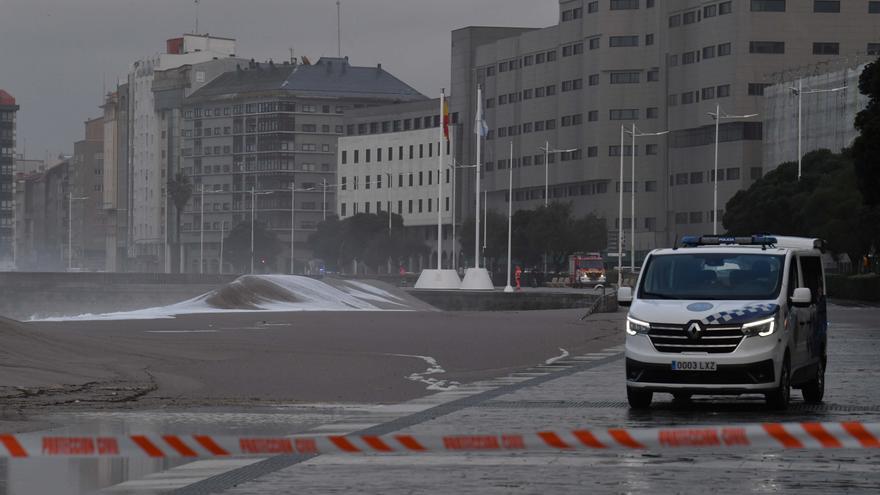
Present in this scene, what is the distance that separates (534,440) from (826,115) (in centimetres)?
11231

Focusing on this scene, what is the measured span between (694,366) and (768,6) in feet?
408

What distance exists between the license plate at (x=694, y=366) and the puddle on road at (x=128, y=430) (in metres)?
3.30

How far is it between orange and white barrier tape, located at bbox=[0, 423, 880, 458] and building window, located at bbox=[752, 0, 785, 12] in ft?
414

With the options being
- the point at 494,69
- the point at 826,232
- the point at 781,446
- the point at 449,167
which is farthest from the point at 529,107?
the point at 781,446

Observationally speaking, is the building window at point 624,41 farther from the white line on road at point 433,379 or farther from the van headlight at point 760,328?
the van headlight at point 760,328

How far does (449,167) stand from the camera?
187 meters

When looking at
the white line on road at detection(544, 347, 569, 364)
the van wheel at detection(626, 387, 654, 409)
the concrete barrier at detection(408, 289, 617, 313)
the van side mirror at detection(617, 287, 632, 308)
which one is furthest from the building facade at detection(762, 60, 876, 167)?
the van wheel at detection(626, 387, 654, 409)

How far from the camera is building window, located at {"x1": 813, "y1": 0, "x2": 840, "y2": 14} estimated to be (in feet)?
456

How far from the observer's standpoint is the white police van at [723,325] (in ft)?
61.8

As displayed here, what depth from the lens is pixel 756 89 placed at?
14025 centimetres

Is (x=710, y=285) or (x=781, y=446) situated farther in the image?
(x=710, y=285)

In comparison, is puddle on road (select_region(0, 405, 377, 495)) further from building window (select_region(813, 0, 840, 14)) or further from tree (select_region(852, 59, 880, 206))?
building window (select_region(813, 0, 840, 14))

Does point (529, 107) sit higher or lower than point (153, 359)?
higher

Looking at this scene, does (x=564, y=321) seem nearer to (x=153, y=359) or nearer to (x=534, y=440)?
(x=153, y=359)
